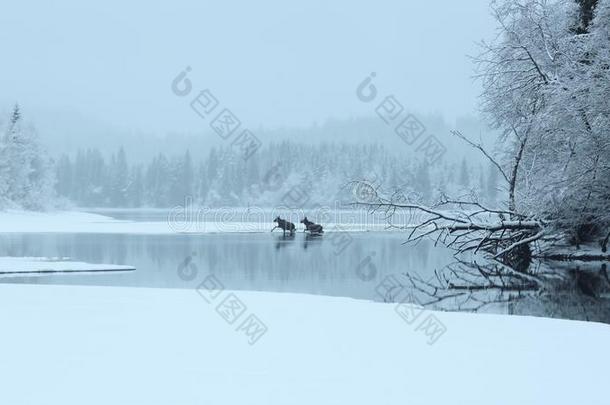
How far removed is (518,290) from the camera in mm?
16391

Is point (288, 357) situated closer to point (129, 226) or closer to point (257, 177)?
point (129, 226)

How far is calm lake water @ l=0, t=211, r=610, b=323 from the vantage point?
572 inches

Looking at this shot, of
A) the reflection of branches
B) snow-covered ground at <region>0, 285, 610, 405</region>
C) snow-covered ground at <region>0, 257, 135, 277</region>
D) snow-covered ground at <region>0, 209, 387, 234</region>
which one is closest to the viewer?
snow-covered ground at <region>0, 285, 610, 405</region>

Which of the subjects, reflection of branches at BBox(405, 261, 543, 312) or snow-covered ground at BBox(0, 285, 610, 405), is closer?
snow-covered ground at BBox(0, 285, 610, 405)

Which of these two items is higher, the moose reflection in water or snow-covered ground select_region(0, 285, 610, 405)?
snow-covered ground select_region(0, 285, 610, 405)

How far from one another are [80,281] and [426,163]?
124m

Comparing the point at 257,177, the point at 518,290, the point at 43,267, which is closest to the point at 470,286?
the point at 518,290

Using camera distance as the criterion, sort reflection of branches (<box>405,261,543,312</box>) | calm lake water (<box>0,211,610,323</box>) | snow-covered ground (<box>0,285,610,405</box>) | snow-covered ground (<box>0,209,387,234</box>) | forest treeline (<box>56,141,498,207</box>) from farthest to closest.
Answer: forest treeline (<box>56,141,498,207</box>), snow-covered ground (<box>0,209,387,234</box>), calm lake water (<box>0,211,610,323</box>), reflection of branches (<box>405,261,543,312</box>), snow-covered ground (<box>0,285,610,405</box>)

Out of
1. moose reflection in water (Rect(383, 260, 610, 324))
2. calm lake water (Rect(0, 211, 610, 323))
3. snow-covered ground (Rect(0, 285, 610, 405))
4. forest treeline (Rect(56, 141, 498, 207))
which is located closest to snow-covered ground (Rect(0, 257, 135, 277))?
calm lake water (Rect(0, 211, 610, 323))

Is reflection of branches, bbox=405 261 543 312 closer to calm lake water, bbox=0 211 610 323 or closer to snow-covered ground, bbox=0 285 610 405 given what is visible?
calm lake water, bbox=0 211 610 323

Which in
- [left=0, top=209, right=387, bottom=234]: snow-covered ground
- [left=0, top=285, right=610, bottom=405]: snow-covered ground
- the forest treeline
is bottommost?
[left=0, top=209, right=387, bottom=234]: snow-covered ground

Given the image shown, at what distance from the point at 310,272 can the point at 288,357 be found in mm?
11984

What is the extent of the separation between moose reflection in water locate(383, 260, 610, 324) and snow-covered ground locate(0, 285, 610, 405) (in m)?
1.75

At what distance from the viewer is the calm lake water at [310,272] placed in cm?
1452
